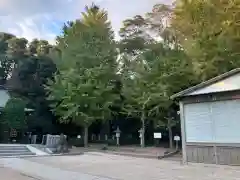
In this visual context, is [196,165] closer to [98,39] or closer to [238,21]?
[238,21]

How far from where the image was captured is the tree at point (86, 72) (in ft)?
70.8

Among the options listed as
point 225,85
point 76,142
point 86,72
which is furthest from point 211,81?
point 76,142

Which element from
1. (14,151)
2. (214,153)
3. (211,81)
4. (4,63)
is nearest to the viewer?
(214,153)

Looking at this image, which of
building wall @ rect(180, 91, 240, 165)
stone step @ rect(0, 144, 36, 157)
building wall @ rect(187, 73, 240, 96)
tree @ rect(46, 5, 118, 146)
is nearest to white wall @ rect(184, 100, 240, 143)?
building wall @ rect(180, 91, 240, 165)

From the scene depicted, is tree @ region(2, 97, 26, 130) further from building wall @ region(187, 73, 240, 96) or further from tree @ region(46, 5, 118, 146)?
building wall @ region(187, 73, 240, 96)

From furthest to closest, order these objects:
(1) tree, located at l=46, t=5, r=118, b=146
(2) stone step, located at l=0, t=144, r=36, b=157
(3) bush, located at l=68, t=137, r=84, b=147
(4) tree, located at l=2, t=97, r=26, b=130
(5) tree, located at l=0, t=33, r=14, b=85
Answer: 1. (5) tree, located at l=0, t=33, r=14, b=85
2. (3) bush, located at l=68, t=137, r=84, b=147
3. (4) tree, located at l=2, t=97, r=26, b=130
4. (1) tree, located at l=46, t=5, r=118, b=146
5. (2) stone step, located at l=0, t=144, r=36, b=157

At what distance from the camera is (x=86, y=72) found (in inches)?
862

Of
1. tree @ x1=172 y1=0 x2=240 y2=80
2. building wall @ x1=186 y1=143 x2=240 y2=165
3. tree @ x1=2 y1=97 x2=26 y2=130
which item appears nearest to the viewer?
building wall @ x1=186 y1=143 x2=240 y2=165

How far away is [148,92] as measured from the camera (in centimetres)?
1905

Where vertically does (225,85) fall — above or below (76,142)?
above

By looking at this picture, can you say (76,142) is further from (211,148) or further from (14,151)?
(211,148)

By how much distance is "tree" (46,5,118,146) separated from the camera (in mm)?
21578

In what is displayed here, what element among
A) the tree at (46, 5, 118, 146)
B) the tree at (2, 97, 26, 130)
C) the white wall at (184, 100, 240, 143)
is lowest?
the white wall at (184, 100, 240, 143)

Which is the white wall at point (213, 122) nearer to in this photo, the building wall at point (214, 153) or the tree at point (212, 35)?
the building wall at point (214, 153)
